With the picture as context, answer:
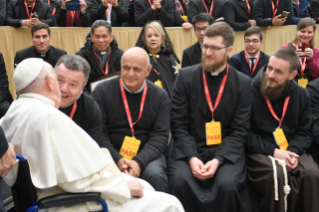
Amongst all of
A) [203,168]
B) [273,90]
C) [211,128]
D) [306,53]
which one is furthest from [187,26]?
[203,168]

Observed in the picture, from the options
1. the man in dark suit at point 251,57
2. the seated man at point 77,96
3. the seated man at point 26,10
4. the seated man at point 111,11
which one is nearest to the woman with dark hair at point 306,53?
the man in dark suit at point 251,57

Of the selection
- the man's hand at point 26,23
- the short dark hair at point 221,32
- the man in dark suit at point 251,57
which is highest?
the man's hand at point 26,23

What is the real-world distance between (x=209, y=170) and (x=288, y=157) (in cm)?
92

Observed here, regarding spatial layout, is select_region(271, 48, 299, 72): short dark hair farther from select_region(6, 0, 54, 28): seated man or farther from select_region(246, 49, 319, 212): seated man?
select_region(6, 0, 54, 28): seated man

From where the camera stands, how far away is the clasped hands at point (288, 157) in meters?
3.88

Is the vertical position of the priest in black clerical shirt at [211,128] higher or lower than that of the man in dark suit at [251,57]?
lower

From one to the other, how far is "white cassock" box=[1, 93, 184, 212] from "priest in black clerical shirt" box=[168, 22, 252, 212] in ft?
3.91

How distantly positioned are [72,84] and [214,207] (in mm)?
1859

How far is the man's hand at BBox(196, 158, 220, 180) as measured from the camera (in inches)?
143

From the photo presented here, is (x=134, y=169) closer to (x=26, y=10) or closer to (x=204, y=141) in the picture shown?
(x=204, y=141)

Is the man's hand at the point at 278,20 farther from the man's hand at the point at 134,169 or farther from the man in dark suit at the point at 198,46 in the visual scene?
the man's hand at the point at 134,169

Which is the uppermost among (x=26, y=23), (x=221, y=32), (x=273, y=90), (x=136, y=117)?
(x=26, y=23)

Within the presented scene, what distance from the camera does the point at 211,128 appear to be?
3938mm

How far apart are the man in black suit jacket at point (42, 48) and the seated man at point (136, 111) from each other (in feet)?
8.92
